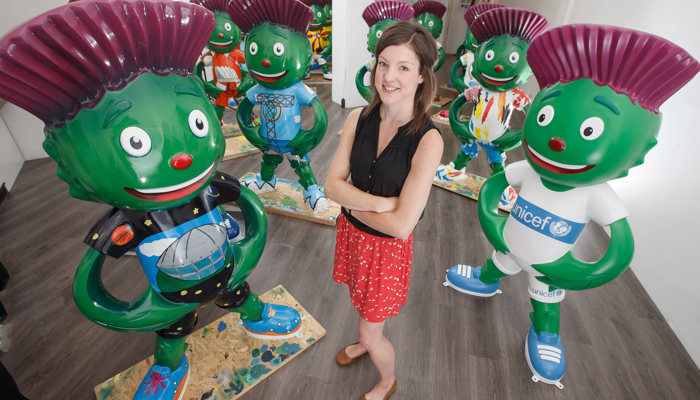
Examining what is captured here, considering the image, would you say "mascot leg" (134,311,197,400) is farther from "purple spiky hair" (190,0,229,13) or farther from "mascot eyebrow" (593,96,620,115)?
"purple spiky hair" (190,0,229,13)

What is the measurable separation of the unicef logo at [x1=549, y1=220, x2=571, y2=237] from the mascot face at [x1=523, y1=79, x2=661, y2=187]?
0.60 ft

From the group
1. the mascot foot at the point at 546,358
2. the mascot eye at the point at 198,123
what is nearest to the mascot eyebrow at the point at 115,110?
the mascot eye at the point at 198,123

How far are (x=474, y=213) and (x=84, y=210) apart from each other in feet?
10.4

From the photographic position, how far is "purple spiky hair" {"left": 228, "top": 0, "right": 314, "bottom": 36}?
7.09ft

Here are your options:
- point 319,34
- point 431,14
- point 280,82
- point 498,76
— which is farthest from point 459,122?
point 319,34

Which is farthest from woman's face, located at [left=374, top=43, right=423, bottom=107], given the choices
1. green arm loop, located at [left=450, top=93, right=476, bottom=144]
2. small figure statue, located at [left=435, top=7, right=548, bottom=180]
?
green arm loop, located at [left=450, top=93, right=476, bottom=144]

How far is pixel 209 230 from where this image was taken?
1240 millimetres

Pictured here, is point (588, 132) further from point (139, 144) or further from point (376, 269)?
point (139, 144)

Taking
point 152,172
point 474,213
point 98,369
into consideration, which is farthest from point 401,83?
point 474,213

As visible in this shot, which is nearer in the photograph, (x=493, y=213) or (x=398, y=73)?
(x=398, y=73)

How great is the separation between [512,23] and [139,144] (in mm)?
2393

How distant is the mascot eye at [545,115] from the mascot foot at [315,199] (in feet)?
5.75

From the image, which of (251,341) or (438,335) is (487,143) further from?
(251,341)

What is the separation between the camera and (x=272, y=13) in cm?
219
